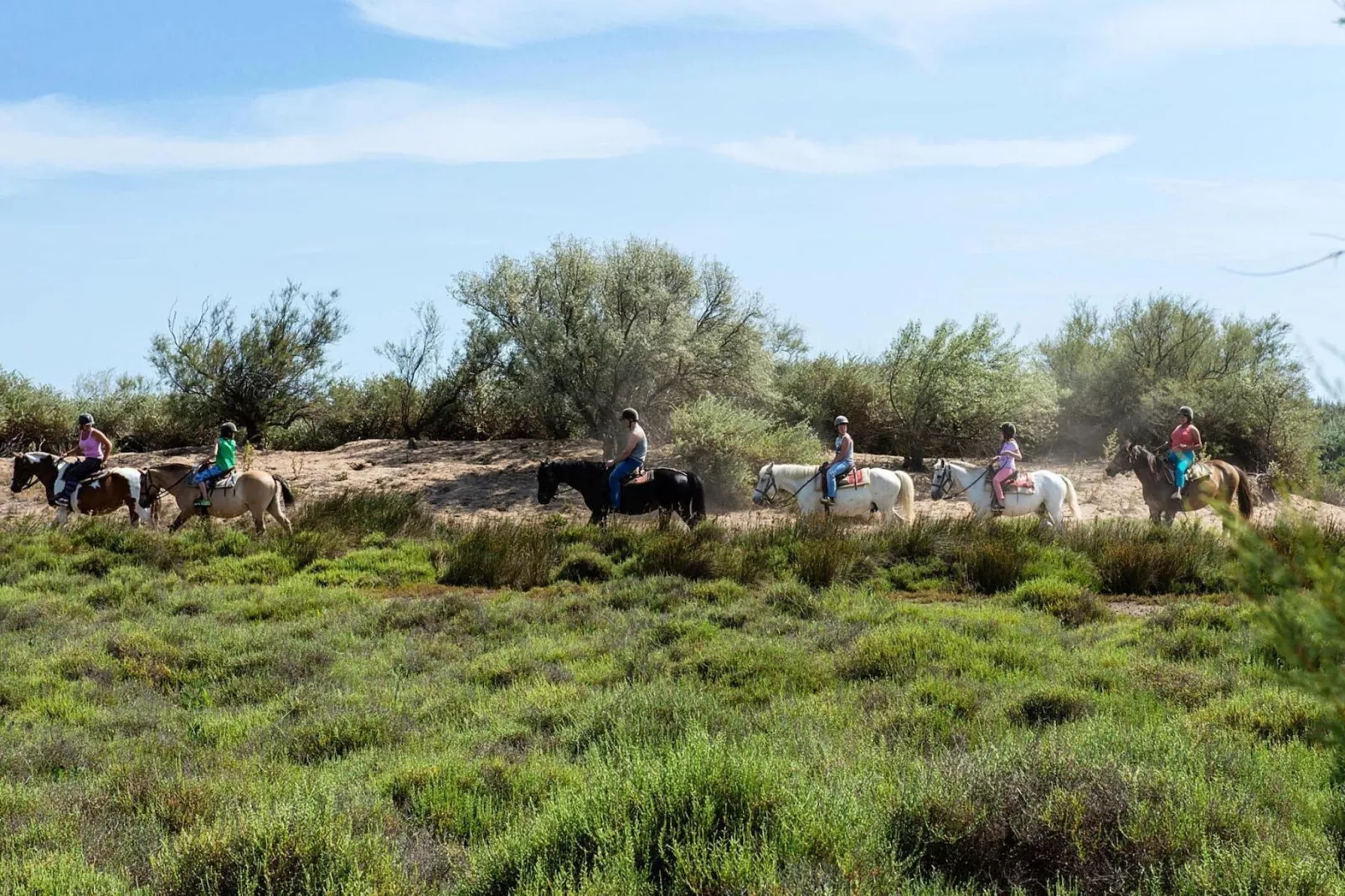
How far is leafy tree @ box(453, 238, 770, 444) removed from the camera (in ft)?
81.3

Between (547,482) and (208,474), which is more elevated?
(208,474)

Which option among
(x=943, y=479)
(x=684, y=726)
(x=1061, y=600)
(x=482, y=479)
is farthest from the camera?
(x=482, y=479)

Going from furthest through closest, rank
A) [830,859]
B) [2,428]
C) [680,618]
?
[2,428] < [680,618] < [830,859]

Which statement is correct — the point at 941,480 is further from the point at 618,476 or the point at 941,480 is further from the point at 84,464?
the point at 84,464

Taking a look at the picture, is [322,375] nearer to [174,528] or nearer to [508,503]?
[508,503]

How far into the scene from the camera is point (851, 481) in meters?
17.8

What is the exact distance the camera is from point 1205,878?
4.35 m

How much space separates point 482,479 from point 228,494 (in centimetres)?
678

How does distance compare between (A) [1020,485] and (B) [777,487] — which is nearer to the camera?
(A) [1020,485]

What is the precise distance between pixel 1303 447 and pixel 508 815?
26297 mm

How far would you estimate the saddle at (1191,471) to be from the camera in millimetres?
16844

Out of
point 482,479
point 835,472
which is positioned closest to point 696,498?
point 835,472

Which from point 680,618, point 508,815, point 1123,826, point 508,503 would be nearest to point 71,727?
point 508,815

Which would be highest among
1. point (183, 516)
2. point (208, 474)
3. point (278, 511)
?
point (208, 474)
